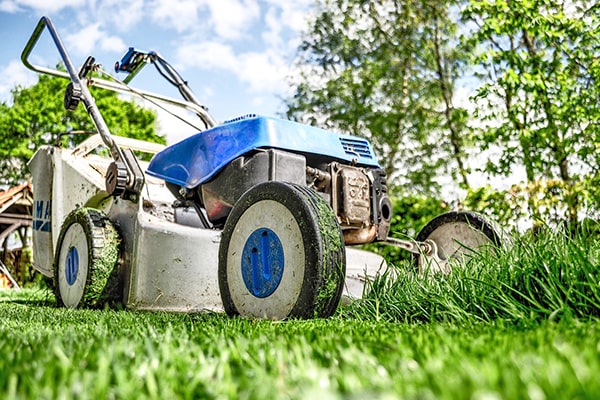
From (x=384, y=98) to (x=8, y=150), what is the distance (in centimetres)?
1202

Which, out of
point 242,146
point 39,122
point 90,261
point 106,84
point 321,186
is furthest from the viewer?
point 39,122

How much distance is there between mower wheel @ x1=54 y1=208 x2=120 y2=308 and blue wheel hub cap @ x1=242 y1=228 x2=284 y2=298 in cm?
130

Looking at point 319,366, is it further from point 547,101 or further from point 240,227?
point 547,101

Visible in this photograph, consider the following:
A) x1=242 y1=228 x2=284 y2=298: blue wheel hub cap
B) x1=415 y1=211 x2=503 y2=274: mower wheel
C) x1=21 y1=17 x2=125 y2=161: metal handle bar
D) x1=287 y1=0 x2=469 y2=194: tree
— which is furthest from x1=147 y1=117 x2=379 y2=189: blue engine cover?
x1=287 y1=0 x2=469 y2=194: tree

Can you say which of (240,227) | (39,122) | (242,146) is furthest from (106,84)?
(39,122)

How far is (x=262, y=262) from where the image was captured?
8.23ft

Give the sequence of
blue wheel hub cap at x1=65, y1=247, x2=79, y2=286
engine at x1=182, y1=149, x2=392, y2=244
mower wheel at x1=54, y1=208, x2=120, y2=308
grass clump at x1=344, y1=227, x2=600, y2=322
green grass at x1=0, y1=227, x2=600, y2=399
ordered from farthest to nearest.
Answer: blue wheel hub cap at x1=65, y1=247, x2=79, y2=286, mower wheel at x1=54, y1=208, x2=120, y2=308, engine at x1=182, y1=149, x2=392, y2=244, grass clump at x1=344, y1=227, x2=600, y2=322, green grass at x1=0, y1=227, x2=600, y2=399

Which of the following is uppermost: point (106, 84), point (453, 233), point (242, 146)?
point (106, 84)

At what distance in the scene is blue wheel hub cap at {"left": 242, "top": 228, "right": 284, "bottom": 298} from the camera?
2.45 m

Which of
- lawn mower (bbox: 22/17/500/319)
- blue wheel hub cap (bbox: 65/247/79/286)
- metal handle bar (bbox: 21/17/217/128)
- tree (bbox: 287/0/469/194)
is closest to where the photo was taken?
lawn mower (bbox: 22/17/500/319)

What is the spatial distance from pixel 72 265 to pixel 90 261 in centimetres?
33

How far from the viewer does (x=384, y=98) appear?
17078 millimetres

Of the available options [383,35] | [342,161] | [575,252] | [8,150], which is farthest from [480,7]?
[8,150]

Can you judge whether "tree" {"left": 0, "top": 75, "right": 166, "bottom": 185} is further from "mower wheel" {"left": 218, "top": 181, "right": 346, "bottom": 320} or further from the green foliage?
"mower wheel" {"left": 218, "top": 181, "right": 346, "bottom": 320}
